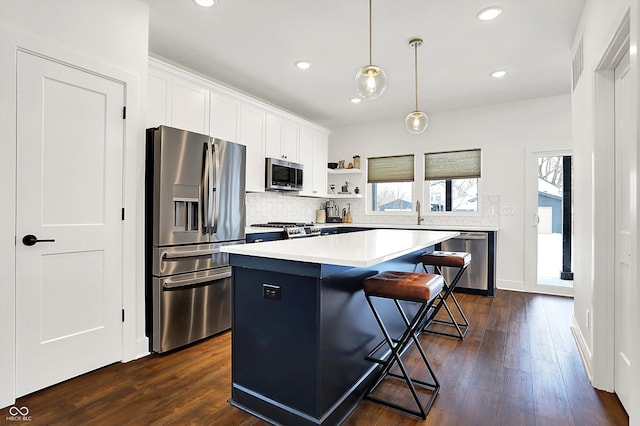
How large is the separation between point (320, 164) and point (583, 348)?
4.13m

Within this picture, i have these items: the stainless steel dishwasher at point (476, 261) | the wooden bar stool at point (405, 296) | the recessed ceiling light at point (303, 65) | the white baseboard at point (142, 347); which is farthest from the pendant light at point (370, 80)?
the stainless steel dishwasher at point (476, 261)

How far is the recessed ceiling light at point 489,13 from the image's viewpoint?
270 cm

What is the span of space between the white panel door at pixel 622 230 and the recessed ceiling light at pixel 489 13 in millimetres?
1001

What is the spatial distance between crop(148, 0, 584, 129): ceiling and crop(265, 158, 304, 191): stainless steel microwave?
3.16ft

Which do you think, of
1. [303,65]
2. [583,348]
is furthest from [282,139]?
[583,348]

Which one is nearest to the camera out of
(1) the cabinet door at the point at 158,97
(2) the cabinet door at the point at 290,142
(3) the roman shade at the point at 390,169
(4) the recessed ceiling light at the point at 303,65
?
(1) the cabinet door at the point at 158,97

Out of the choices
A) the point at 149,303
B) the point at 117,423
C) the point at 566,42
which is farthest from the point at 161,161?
the point at 566,42

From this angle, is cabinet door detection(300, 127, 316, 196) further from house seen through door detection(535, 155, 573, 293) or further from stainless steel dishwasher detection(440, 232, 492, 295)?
house seen through door detection(535, 155, 573, 293)

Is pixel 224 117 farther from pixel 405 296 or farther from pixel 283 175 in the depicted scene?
pixel 405 296

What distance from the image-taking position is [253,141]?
431 centimetres

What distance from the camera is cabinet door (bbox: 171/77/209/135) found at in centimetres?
333

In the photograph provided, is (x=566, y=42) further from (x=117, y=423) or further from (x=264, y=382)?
(x=117, y=423)

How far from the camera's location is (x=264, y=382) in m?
Answer: 1.90

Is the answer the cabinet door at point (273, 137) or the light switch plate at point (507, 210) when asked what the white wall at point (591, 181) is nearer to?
the light switch plate at point (507, 210)
